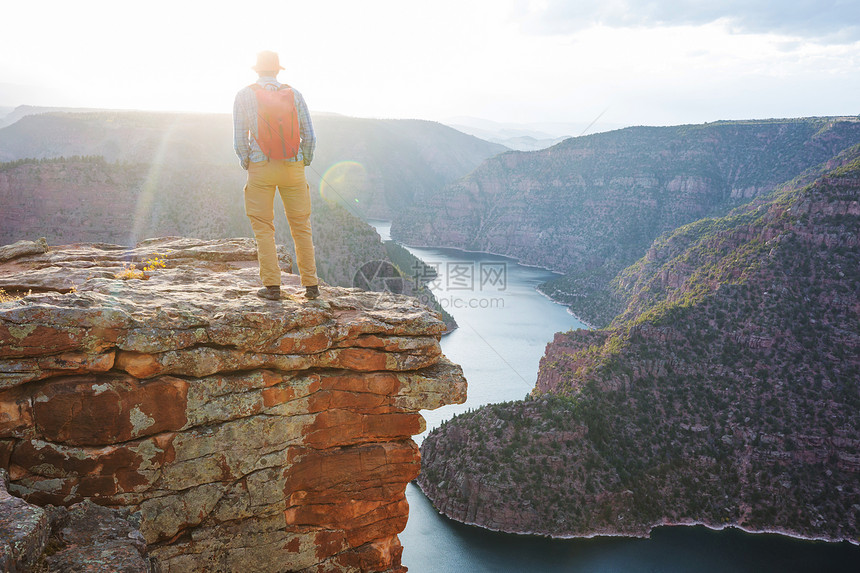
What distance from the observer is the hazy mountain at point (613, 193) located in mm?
127312

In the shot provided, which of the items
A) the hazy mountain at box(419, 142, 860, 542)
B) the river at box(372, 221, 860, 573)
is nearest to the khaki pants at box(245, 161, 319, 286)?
the hazy mountain at box(419, 142, 860, 542)

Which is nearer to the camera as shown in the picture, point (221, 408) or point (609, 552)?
point (221, 408)

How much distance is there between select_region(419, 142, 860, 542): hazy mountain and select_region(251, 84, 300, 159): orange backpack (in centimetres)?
3821

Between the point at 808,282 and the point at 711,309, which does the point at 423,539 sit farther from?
the point at 808,282

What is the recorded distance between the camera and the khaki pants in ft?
31.3

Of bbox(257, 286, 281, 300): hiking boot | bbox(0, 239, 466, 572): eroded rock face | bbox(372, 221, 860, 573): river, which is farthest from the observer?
bbox(372, 221, 860, 573): river

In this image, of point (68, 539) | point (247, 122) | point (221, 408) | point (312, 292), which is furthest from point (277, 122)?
point (68, 539)

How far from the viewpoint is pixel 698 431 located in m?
46.5

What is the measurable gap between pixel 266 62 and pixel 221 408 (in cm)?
547

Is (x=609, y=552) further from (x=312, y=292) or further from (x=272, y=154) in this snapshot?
(x=272, y=154)

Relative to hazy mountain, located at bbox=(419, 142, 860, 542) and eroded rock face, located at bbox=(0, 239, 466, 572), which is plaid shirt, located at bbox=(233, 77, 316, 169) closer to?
eroded rock face, located at bbox=(0, 239, 466, 572)

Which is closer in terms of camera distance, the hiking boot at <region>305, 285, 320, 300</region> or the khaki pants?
the khaki pants

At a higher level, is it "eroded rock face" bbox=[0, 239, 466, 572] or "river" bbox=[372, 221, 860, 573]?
"eroded rock face" bbox=[0, 239, 466, 572]

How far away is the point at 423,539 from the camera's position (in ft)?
147
